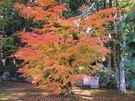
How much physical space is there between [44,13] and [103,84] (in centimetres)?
784

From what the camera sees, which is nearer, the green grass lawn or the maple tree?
the maple tree

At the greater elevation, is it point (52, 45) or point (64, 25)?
point (64, 25)

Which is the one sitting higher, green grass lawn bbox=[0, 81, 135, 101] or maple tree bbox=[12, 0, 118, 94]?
maple tree bbox=[12, 0, 118, 94]

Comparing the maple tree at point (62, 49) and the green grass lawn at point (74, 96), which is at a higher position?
the maple tree at point (62, 49)

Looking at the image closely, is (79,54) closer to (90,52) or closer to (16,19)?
(90,52)

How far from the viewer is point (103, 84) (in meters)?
10.0

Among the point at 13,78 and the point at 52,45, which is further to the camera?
the point at 13,78

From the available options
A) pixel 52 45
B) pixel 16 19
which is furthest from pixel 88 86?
pixel 16 19

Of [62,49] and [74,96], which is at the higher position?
[62,49]

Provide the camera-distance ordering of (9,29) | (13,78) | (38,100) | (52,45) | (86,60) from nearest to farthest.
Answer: (86,60), (52,45), (38,100), (13,78), (9,29)

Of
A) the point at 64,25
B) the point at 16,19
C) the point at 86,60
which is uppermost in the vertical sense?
the point at 16,19

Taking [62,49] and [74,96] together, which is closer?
[62,49]

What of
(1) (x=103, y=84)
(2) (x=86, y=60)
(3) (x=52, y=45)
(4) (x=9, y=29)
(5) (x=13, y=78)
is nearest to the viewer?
(2) (x=86, y=60)

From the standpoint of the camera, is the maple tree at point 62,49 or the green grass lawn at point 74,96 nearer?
the maple tree at point 62,49
